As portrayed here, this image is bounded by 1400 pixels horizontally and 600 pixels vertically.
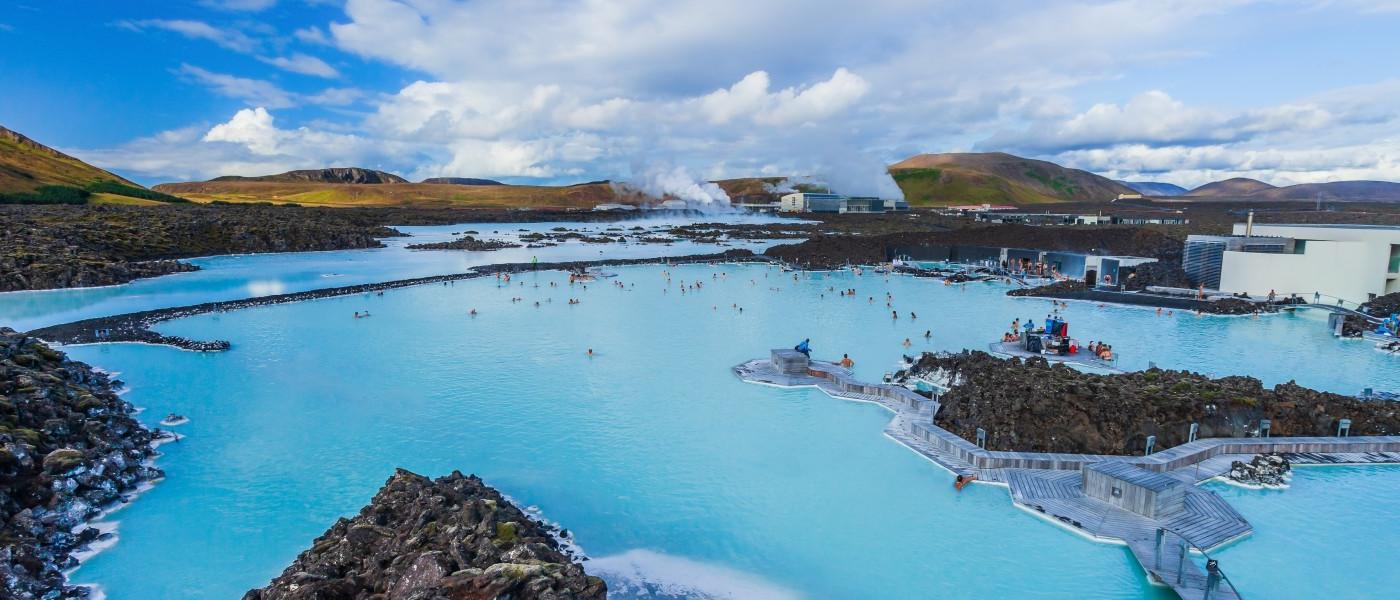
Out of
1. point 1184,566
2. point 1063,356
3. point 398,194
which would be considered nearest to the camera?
point 1184,566

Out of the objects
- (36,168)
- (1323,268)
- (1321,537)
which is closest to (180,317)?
(1321,537)

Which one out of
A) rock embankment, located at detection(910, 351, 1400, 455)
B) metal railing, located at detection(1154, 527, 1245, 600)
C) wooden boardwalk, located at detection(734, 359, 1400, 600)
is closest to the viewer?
metal railing, located at detection(1154, 527, 1245, 600)

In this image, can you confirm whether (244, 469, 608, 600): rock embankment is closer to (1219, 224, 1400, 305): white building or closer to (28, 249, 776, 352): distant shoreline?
(28, 249, 776, 352): distant shoreline

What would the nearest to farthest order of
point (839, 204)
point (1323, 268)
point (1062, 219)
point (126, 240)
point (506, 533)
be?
point (506, 533)
point (1323, 268)
point (126, 240)
point (1062, 219)
point (839, 204)

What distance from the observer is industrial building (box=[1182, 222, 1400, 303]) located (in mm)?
31031

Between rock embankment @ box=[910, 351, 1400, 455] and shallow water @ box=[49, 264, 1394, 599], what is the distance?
1.77 m

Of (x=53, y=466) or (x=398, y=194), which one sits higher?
(x=398, y=194)

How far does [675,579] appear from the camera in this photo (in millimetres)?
9500

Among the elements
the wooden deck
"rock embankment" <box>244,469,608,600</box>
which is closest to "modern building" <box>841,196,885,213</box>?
the wooden deck

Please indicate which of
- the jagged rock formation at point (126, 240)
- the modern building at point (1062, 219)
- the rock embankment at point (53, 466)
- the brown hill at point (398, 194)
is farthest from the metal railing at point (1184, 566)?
the brown hill at point (398, 194)

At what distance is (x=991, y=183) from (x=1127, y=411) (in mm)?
165804

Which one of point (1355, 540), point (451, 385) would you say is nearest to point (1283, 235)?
point (1355, 540)

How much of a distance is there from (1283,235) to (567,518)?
4367cm

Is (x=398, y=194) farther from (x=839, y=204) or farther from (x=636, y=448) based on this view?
(x=636, y=448)
